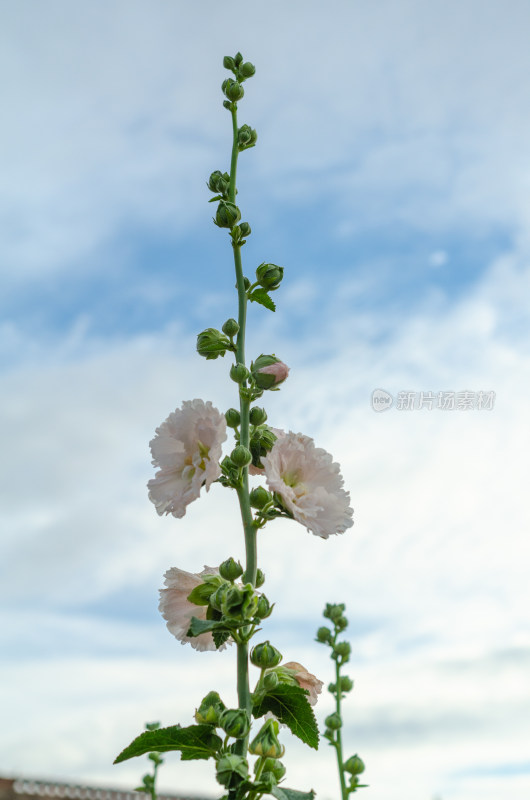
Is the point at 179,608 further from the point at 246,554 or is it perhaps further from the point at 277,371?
the point at 277,371

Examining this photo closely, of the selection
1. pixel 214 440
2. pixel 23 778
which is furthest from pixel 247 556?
pixel 23 778

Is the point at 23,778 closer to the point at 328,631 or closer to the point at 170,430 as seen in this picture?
the point at 328,631

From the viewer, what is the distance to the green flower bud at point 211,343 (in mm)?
2641

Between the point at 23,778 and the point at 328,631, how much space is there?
33.5ft

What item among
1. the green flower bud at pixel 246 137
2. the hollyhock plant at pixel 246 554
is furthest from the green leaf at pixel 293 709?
the green flower bud at pixel 246 137

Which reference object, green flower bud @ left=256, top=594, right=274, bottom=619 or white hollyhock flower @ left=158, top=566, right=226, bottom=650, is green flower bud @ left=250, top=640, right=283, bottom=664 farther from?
white hollyhock flower @ left=158, top=566, right=226, bottom=650

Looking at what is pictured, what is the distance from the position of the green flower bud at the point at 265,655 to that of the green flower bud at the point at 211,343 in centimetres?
95

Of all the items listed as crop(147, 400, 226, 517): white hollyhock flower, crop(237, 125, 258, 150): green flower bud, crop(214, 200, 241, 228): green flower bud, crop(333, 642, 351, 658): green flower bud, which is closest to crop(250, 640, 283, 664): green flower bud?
crop(147, 400, 226, 517): white hollyhock flower

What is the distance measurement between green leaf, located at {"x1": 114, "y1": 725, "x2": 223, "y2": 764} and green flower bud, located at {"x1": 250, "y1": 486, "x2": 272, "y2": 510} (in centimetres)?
65

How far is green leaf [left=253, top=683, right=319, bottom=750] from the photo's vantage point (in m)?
2.34

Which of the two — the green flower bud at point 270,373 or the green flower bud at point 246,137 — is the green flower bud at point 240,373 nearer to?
the green flower bud at point 270,373

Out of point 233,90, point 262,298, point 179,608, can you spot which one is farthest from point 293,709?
point 233,90

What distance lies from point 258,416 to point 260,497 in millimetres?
291

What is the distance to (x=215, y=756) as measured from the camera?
230 cm
